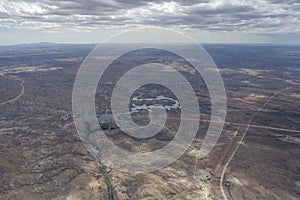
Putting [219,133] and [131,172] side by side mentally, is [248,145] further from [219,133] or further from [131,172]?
[131,172]

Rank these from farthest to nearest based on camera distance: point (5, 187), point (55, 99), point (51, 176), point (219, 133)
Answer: point (55, 99) → point (219, 133) → point (51, 176) → point (5, 187)

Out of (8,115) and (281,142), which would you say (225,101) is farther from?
(8,115)

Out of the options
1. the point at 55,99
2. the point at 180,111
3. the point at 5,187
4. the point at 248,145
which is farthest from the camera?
the point at 55,99

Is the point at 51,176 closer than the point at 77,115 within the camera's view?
Yes

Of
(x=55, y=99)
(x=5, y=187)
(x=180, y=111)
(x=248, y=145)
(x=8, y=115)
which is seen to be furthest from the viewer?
(x=55, y=99)

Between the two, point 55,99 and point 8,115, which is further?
point 55,99

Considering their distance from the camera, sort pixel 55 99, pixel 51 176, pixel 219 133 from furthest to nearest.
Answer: pixel 55 99 → pixel 219 133 → pixel 51 176

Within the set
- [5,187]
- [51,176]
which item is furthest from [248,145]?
[5,187]

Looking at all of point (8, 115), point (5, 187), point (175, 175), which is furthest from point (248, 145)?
point (8, 115)
